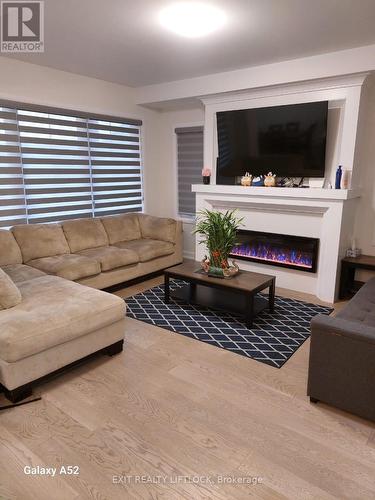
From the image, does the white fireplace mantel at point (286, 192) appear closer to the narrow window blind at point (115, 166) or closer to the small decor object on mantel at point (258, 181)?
the small decor object on mantel at point (258, 181)

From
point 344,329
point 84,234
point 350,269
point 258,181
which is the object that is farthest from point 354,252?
point 84,234

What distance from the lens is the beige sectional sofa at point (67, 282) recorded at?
2246 mm

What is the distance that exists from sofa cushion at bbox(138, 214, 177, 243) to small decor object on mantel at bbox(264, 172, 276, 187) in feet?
4.69

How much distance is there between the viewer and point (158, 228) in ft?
16.6

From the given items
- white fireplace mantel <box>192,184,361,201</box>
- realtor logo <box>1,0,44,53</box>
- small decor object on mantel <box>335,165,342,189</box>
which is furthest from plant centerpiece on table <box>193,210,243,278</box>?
realtor logo <box>1,0,44,53</box>

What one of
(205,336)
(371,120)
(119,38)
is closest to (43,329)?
(205,336)

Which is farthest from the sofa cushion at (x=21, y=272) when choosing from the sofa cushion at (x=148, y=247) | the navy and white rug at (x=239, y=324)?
the sofa cushion at (x=148, y=247)

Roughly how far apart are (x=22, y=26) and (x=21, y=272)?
2.23 m

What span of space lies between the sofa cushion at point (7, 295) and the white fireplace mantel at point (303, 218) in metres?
2.87

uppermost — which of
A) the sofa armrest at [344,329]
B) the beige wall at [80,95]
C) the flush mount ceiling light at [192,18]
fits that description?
the flush mount ceiling light at [192,18]

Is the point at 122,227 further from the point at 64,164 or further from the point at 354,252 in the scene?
the point at 354,252

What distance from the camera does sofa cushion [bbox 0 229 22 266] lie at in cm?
369

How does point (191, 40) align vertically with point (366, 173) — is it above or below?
above

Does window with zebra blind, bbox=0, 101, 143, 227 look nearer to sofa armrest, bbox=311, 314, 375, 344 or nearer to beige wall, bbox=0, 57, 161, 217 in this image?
beige wall, bbox=0, 57, 161, 217
